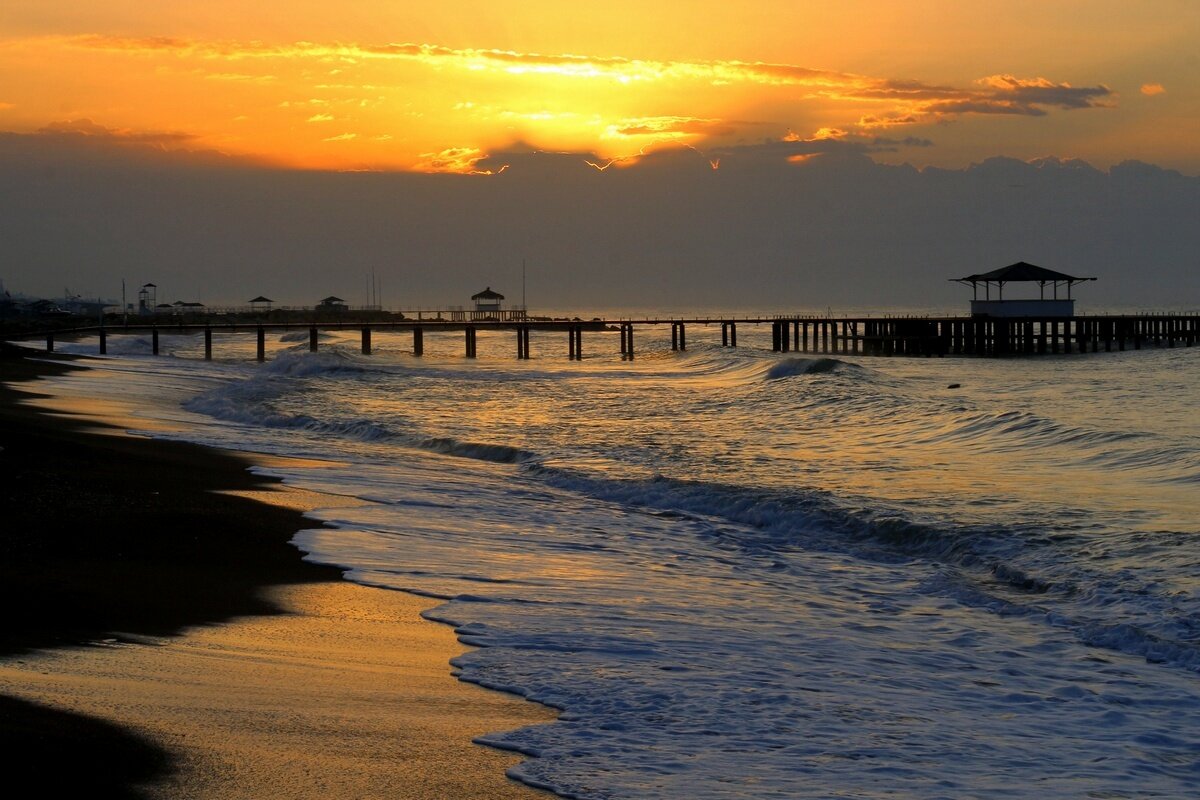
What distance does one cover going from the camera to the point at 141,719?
202 inches

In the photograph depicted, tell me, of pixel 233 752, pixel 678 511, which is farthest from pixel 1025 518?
pixel 233 752

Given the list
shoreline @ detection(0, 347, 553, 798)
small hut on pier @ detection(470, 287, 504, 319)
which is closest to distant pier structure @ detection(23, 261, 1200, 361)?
small hut on pier @ detection(470, 287, 504, 319)

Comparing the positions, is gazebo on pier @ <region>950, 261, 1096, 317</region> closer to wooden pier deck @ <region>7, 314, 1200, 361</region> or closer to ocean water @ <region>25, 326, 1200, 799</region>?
wooden pier deck @ <region>7, 314, 1200, 361</region>

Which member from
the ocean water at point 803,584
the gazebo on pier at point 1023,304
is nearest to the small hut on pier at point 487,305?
the gazebo on pier at point 1023,304

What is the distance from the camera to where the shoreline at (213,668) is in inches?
186

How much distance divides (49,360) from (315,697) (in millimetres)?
46887

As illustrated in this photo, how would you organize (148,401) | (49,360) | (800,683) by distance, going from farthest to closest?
(49,360)
(148,401)
(800,683)

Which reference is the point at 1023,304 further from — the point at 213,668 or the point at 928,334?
the point at 213,668

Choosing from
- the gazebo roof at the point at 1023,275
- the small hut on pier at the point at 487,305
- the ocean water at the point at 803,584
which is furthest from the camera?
the small hut on pier at the point at 487,305

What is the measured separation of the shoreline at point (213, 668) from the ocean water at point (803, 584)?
0.35 metres

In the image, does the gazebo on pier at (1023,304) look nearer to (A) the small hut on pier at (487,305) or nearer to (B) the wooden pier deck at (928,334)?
(B) the wooden pier deck at (928,334)

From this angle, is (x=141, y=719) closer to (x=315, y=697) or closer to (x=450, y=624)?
(x=315, y=697)

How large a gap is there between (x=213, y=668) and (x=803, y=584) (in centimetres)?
505

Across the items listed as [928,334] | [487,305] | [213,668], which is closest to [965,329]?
[928,334]
